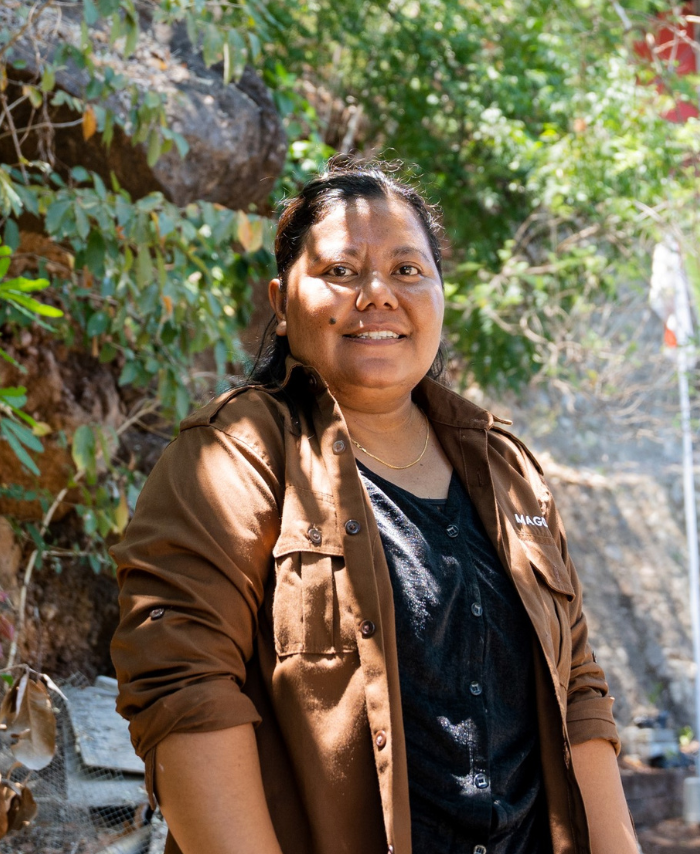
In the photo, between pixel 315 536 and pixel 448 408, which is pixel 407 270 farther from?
pixel 315 536

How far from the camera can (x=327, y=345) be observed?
1.68 metres

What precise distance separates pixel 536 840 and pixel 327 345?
2.84ft

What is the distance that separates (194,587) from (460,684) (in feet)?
1.42

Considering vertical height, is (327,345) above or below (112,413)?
above

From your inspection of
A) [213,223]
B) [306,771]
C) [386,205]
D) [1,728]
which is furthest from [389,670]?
[213,223]

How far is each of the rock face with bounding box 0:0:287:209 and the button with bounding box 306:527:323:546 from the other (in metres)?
2.31

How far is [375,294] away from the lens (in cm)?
167

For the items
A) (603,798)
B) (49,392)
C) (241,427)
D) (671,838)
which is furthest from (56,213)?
(671,838)

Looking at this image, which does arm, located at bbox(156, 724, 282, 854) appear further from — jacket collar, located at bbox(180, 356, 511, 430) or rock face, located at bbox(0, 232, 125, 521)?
rock face, located at bbox(0, 232, 125, 521)

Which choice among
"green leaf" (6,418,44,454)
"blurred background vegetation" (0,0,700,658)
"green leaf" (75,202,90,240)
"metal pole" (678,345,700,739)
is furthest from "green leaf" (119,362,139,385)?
"metal pole" (678,345,700,739)

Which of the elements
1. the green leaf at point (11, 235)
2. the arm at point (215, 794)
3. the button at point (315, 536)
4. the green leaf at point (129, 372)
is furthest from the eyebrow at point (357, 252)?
the green leaf at point (129, 372)

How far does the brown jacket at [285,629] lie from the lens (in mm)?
1324

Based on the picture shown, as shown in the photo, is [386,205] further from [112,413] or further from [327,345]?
[112,413]

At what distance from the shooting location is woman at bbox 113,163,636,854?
133 cm
